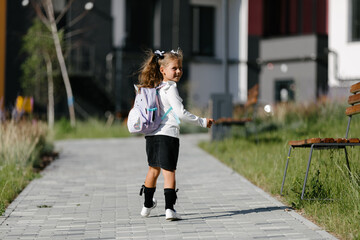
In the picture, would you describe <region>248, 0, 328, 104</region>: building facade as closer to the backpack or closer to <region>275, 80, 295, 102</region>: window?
<region>275, 80, 295, 102</region>: window

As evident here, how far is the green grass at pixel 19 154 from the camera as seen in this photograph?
27.2ft

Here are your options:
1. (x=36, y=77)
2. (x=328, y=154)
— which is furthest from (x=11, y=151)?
(x=36, y=77)

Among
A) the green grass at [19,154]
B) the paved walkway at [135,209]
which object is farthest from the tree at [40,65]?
the paved walkway at [135,209]

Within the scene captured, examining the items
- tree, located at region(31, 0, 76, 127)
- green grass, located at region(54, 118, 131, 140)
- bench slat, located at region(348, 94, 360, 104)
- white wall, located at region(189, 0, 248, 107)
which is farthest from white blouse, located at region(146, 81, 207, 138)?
white wall, located at region(189, 0, 248, 107)

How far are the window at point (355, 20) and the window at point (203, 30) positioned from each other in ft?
18.8

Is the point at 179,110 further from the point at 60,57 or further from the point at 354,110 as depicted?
the point at 60,57

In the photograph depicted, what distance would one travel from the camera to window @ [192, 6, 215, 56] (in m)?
26.8

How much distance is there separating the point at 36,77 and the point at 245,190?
15.4 meters

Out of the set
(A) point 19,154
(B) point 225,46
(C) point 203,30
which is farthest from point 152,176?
(C) point 203,30

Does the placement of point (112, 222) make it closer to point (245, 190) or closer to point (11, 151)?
point (245, 190)

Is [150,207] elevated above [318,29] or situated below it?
below

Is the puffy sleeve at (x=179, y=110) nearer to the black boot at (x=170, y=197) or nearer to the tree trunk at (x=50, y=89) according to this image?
the black boot at (x=170, y=197)

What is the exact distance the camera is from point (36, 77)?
21984 mm

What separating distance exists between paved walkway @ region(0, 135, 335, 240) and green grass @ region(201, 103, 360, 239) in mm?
173
